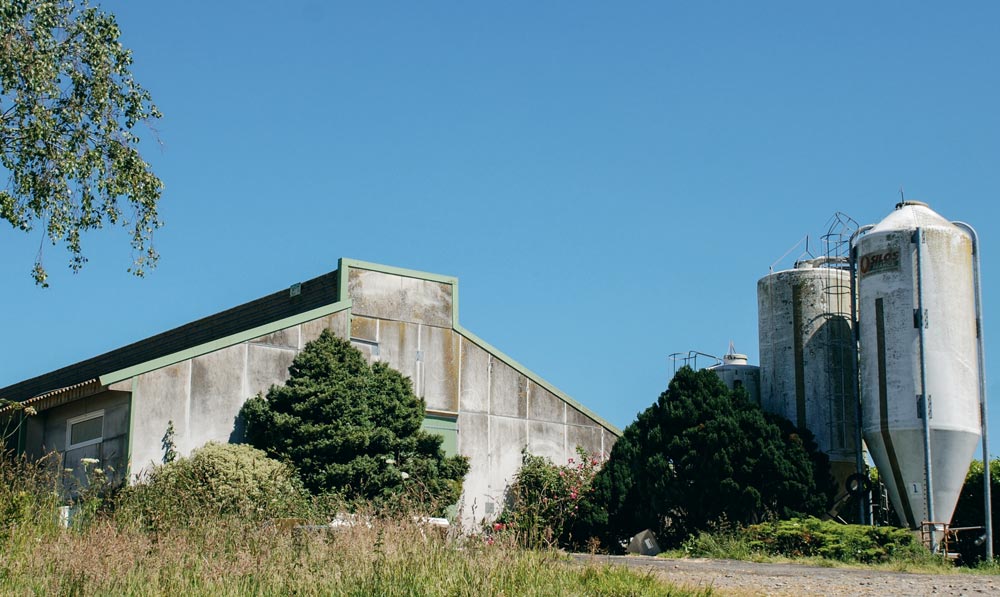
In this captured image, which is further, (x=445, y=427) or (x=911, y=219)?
(x=445, y=427)

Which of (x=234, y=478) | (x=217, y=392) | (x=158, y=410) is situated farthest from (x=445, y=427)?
(x=158, y=410)

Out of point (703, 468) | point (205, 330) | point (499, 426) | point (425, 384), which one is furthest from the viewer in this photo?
point (205, 330)

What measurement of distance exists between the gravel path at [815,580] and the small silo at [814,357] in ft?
30.8

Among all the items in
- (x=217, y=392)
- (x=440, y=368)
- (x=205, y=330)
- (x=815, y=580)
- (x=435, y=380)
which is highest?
(x=205, y=330)

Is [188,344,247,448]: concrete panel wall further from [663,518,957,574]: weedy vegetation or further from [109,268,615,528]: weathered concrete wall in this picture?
[663,518,957,574]: weedy vegetation

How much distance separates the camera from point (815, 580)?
14984mm

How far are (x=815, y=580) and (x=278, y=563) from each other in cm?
706

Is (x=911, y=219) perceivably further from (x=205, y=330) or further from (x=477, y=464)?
(x=205, y=330)

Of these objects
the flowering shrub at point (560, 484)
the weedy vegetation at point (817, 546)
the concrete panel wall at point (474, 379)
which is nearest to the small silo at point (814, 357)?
the weedy vegetation at point (817, 546)

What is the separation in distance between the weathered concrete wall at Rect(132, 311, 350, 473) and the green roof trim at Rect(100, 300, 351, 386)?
115 mm

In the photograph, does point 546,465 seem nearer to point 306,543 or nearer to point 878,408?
point 878,408

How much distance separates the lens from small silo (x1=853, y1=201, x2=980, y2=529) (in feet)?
80.3

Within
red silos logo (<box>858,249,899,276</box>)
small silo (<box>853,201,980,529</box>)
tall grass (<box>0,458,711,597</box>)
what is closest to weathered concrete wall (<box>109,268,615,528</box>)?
small silo (<box>853,201,980,529</box>)

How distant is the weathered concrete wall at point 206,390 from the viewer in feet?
77.1
